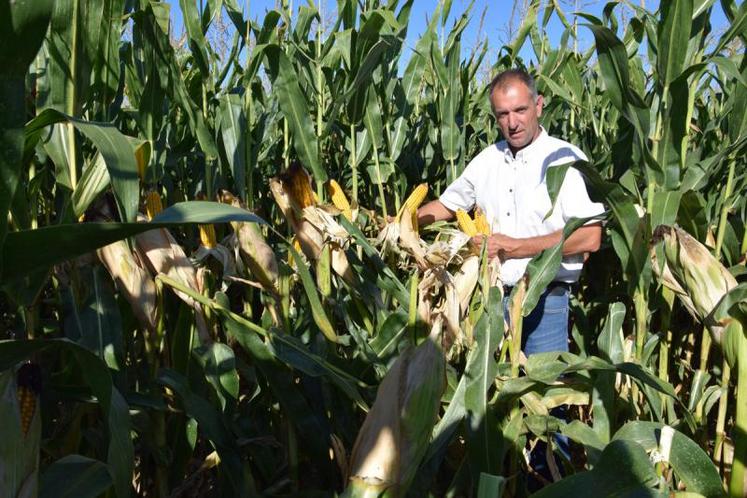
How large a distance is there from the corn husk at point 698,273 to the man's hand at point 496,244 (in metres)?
0.49

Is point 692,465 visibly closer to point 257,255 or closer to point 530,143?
point 257,255

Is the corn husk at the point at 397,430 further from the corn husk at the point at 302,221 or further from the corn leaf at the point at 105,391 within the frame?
the corn husk at the point at 302,221

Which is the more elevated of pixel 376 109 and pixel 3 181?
pixel 376 109

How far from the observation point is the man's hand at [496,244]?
2.13 metres

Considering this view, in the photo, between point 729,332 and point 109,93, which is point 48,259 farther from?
point 729,332

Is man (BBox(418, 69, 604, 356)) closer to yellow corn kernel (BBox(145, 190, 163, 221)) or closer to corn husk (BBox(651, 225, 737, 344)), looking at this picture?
corn husk (BBox(651, 225, 737, 344))

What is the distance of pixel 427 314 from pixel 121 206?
88cm

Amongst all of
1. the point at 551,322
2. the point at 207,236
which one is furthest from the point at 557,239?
the point at 207,236

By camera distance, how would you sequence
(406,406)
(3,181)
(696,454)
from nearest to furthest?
(3,181)
(406,406)
(696,454)

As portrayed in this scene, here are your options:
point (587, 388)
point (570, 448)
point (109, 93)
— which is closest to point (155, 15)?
point (109, 93)

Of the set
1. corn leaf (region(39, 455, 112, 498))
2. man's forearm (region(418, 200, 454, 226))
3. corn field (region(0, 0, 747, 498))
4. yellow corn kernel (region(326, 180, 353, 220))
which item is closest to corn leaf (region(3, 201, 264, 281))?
corn field (region(0, 0, 747, 498))

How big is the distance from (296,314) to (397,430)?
1301 mm

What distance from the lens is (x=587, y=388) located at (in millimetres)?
2012

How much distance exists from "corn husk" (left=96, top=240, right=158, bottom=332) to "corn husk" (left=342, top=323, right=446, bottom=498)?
0.75 metres
